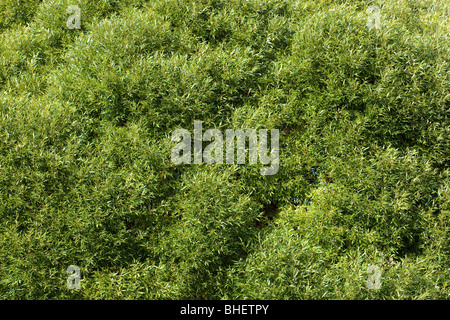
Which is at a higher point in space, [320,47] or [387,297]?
[320,47]

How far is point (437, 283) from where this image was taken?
6828 mm

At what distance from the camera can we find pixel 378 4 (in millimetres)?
10570

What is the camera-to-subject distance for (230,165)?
7.50m

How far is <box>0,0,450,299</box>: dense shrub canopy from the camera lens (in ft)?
22.4

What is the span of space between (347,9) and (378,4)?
2.03 meters

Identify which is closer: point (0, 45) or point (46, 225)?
point (46, 225)

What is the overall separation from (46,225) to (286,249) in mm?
4311

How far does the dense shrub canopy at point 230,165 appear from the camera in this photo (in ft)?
22.4

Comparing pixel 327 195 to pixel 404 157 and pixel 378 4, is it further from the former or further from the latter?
pixel 378 4

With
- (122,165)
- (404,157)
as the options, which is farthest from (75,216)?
(404,157)

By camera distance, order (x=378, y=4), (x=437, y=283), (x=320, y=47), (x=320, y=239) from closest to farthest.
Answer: (x=437, y=283) → (x=320, y=239) → (x=320, y=47) → (x=378, y=4)
